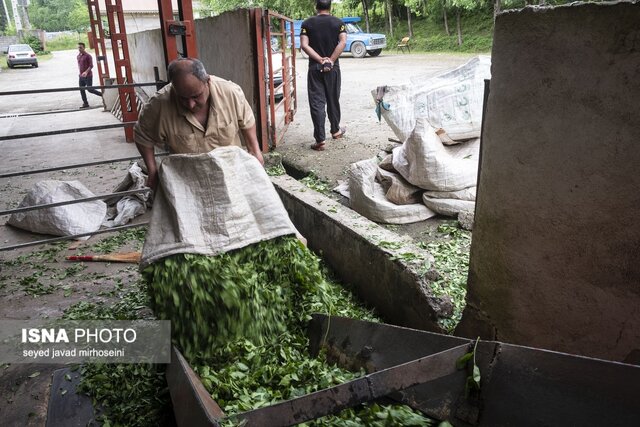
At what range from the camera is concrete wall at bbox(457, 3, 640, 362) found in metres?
1.87

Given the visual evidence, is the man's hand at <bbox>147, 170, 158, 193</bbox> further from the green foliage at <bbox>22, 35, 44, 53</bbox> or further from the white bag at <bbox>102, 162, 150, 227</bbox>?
the green foliage at <bbox>22, 35, 44, 53</bbox>

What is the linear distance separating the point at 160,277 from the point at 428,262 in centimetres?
176

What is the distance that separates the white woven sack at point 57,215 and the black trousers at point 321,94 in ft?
10.0

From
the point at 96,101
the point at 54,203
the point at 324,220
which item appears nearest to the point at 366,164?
the point at 324,220

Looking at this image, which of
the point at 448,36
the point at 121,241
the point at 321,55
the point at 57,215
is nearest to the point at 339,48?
the point at 321,55

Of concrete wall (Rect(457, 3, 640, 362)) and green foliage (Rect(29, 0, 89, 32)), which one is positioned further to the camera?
green foliage (Rect(29, 0, 89, 32))

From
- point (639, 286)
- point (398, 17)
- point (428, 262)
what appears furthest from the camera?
point (398, 17)

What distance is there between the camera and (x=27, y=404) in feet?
9.46

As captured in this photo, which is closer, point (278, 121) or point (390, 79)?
point (278, 121)

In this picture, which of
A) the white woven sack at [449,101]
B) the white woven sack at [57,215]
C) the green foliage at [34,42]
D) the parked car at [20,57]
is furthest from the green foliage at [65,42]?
the white woven sack at [449,101]

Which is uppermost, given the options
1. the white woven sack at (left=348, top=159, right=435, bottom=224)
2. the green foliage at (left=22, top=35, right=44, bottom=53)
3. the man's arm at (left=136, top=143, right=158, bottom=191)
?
the green foliage at (left=22, top=35, right=44, bottom=53)

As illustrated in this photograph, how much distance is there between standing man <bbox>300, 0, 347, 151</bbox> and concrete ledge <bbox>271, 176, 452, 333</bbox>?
228 cm

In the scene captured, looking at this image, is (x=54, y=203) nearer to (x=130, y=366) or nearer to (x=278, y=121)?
(x=130, y=366)

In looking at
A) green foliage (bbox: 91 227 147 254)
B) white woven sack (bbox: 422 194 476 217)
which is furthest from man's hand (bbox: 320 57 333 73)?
green foliage (bbox: 91 227 147 254)
